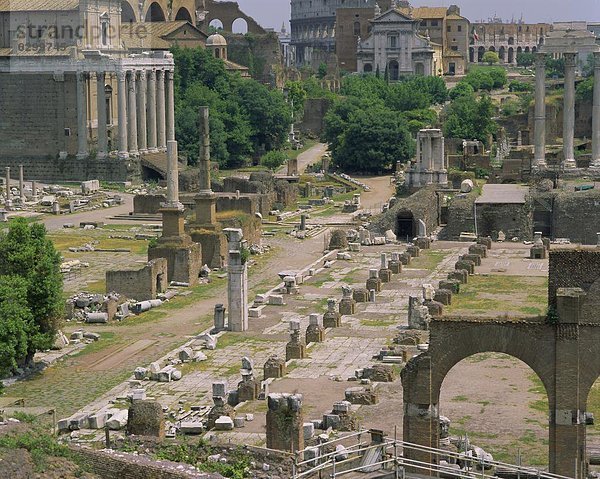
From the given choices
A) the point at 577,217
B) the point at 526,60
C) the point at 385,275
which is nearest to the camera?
the point at 385,275

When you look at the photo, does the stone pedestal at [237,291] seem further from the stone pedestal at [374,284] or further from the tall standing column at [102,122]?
the tall standing column at [102,122]

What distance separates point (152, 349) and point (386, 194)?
4178 cm

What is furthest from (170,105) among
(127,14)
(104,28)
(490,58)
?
(490,58)

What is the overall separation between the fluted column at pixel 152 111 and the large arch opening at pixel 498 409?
2267 inches

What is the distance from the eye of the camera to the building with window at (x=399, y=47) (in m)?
151

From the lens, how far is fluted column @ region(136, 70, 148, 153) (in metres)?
91.8

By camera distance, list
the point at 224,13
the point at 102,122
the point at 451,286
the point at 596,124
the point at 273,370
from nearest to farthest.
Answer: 1. the point at 273,370
2. the point at 451,286
3. the point at 596,124
4. the point at 102,122
5. the point at 224,13

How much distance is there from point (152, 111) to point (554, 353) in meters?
67.4

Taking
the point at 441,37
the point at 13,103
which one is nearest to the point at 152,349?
the point at 13,103

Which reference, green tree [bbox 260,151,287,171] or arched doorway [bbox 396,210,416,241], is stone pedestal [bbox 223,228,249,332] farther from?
green tree [bbox 260,151,287,171]

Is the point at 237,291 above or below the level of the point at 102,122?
below

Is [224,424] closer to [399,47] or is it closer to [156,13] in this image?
[156,13]

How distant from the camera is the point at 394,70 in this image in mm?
153750

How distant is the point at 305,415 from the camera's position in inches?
1294
